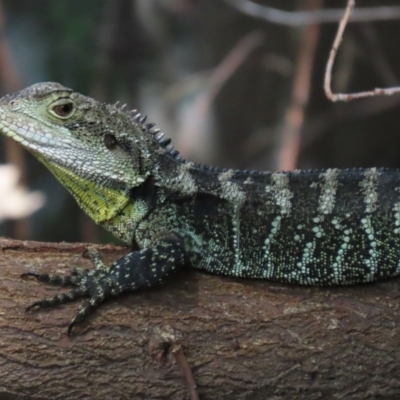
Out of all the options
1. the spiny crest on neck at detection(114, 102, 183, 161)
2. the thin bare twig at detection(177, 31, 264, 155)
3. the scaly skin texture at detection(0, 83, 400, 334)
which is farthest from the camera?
the thin bare twig at detection(177, 31, 264, 155)

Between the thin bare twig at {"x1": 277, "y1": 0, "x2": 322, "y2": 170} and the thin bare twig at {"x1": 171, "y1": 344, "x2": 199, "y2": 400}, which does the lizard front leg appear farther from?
the thin bare twig at {"x1": 277, "y1": 0, "x2": 322, "y2": 170}

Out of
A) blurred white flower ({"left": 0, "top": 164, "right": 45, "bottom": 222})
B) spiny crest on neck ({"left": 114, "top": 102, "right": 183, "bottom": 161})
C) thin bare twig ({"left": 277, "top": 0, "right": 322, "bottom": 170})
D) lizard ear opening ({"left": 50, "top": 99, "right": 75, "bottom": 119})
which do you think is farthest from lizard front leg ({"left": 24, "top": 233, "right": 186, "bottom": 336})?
blurred white flower ({"left": 0, "top": 164, "right": 45, "bottom": 222})

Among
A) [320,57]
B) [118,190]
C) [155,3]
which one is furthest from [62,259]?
[155,3]

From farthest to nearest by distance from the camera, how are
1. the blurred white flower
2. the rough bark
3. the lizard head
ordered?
1. the blurred white flower
2. the lizard head
3. the rough bark

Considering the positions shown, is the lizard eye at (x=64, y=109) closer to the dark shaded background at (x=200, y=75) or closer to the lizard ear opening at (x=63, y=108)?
the lizard ear opening at (x=63, y=108)

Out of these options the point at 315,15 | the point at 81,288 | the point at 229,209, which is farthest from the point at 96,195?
the point at 315,15

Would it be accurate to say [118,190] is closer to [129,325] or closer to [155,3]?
[129,325]

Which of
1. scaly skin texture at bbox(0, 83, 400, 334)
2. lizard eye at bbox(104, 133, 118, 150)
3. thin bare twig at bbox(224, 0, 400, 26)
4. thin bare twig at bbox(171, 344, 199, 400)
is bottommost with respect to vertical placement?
thin bare twig at bbox(171, 344, 199, 400)
